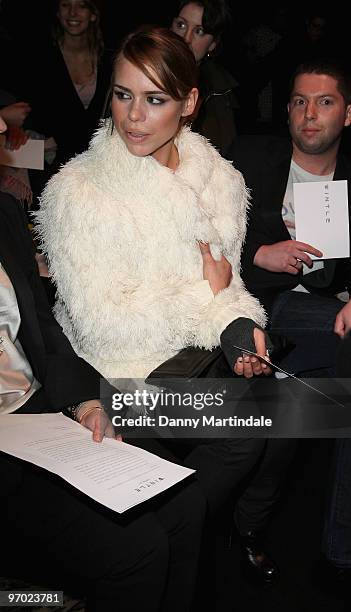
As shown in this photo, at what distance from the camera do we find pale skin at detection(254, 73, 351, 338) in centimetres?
238

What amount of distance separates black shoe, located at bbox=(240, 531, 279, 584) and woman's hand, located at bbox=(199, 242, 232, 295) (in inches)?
31.0

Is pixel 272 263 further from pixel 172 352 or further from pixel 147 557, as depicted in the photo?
pixel 147 557

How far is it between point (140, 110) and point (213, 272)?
1.64 ft

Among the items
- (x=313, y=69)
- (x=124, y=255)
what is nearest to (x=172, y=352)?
(x=124, y=255)

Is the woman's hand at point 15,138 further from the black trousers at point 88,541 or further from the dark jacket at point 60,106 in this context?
the black trousers at point 88,541

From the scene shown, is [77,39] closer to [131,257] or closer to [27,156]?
[27,156]

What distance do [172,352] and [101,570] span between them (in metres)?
0.67

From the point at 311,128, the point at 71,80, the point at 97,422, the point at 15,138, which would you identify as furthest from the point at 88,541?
the point at 71,80

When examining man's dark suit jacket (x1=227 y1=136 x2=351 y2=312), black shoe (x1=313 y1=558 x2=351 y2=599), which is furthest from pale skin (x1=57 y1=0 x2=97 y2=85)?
black shoe (x1=313 y1=558 x2=351 y2=599)

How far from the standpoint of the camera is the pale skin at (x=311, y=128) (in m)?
2.38

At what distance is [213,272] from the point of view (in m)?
2.01

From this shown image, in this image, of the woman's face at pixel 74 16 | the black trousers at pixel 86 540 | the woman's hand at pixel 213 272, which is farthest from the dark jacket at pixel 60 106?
the black trousers at pixel 86 540

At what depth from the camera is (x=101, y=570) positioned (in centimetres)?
143

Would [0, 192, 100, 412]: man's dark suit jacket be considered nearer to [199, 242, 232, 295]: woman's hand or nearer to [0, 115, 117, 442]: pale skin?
[0, 115, 117, 442]: pale skin
